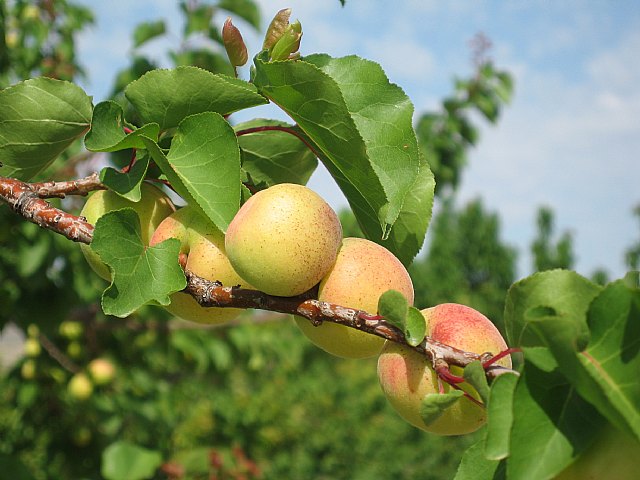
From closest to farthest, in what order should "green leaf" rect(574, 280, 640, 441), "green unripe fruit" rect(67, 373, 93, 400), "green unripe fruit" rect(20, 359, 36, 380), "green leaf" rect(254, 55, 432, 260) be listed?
"green leaf" rect(574, 280, 640, 441)
"green leaf" rect(254, 55, 432, 260)
"green unripe fruit" rect(67, 373, 93, 400)
"green unripe fruit" rect(20, 359, 36, 380)

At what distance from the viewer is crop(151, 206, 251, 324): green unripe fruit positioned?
2.35ft

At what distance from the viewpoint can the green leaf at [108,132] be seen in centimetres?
72

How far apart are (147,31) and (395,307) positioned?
237 cm

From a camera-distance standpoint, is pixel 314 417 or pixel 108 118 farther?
pixel 314 417

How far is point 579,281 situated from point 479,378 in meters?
0.11

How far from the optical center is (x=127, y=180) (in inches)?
29.4

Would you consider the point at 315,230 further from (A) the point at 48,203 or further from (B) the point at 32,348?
(B) the point at 32,348

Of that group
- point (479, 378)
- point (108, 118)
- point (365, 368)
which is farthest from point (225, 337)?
point (365, 368)

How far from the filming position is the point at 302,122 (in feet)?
2.30

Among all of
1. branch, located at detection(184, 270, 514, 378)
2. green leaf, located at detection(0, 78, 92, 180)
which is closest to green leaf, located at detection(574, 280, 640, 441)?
branch, located at detection(184, 270, 514, 378)

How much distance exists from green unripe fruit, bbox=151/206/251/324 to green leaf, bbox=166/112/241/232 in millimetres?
48

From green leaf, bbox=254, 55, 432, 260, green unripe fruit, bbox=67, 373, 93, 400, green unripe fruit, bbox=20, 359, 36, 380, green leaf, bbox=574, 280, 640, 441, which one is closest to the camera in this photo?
green leaf, bbox=574, 280, 640, 441

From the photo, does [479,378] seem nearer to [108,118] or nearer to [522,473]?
[522,473]

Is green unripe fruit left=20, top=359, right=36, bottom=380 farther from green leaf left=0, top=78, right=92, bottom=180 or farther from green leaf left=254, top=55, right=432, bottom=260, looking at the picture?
green leaf left=254, top=55, right=432, bottom=260
